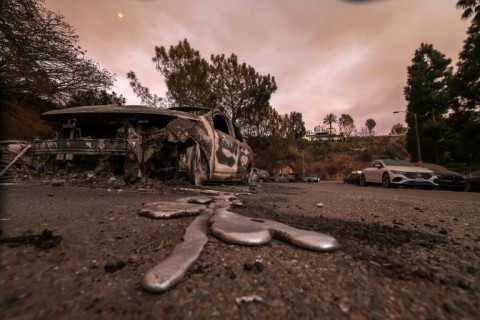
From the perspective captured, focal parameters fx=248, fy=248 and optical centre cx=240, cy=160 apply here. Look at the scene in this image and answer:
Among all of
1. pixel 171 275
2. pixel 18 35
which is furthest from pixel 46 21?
pixel 171 275

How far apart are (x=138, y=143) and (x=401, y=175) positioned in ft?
29.5

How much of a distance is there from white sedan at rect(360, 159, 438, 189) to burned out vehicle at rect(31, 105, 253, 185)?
24.3 ft

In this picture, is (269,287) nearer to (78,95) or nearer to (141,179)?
(141,179)

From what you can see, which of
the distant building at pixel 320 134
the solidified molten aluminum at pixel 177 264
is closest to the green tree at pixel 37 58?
the solidified molten aluminum at pixel 177 264

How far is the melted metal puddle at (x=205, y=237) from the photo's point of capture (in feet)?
2.96

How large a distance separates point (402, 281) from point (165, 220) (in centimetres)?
151

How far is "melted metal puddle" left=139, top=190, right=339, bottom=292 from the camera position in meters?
0.90

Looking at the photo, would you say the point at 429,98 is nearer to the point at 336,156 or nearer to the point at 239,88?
the point at 239,88

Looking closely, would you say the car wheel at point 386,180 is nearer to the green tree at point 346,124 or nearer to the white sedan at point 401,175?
the white sedan at point 401,175

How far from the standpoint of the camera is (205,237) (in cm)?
142

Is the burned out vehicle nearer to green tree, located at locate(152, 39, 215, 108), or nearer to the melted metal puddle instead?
the melted metal puddle

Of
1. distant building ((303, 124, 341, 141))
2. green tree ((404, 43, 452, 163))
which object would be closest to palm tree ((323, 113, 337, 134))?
distant building ((303, 124, 341, 141))

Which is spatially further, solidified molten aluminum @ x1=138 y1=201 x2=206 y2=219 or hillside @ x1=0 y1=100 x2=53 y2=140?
hillside @ x1=0 y1=100 x2=53 y2=140

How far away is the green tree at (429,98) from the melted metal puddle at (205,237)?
25.3m
